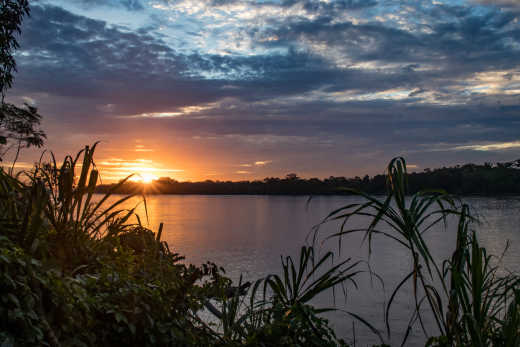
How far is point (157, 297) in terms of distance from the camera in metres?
2.38

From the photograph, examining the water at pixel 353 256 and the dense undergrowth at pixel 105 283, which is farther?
the water at pixel 353 256

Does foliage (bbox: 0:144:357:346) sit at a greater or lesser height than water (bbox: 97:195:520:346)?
greater

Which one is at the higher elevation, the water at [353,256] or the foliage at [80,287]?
the foliage at [80,287]

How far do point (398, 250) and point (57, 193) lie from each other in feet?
88.5

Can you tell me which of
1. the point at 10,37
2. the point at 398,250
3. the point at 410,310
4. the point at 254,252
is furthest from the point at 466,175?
the point at 10,37

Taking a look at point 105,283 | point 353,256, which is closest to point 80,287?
point 105,283

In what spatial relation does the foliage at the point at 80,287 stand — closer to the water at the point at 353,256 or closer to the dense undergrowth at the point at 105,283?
the dense undergrowth at the point at 105,283

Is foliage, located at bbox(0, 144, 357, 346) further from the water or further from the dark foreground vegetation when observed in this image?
the water

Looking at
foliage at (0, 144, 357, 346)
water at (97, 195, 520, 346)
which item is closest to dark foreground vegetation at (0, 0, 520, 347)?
foliage at (0, 144, 357, 346)

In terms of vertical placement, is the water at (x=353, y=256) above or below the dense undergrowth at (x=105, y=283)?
below

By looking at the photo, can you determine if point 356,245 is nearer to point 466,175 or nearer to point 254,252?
point 254,252

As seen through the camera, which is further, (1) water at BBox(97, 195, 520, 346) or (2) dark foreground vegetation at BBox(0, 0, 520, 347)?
(1) water at BBox(97, 195, 520, 346)

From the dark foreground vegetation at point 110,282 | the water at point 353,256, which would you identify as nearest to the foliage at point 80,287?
the dark foreground vegetation at point 110,282

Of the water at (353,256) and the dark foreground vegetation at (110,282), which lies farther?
the water at (353,256)
